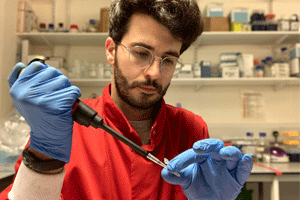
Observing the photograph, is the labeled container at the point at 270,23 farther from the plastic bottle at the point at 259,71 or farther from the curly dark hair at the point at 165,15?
the curly dark hair at the point at 165,15

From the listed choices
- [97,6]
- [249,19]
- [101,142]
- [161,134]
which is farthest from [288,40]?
[101,142]

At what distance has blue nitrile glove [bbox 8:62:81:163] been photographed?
23.8 inches

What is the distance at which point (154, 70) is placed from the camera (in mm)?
889

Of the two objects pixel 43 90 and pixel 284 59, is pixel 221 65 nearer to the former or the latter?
pixel 284 59

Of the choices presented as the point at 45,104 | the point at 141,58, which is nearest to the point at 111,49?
the point at 141,58

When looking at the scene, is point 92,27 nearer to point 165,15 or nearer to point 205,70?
point 205,70

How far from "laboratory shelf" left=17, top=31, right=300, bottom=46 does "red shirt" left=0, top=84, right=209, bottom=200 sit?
174cm

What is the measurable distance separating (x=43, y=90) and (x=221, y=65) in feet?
7.27

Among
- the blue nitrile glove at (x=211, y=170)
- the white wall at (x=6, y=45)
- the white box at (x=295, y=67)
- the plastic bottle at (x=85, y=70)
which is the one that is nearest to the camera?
the blue nitrile glove at (x=211, y=170)

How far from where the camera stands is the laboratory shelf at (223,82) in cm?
239

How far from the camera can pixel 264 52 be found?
2.75m

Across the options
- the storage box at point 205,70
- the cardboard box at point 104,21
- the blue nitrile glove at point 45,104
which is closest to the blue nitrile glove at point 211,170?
the blue nitrile glove at point 45,104

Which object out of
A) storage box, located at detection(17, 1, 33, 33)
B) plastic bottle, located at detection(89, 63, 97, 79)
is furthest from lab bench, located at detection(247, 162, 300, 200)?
storage box, located at detection(17, 1, 33, 33)

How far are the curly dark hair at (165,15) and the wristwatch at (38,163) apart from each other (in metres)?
0.57
